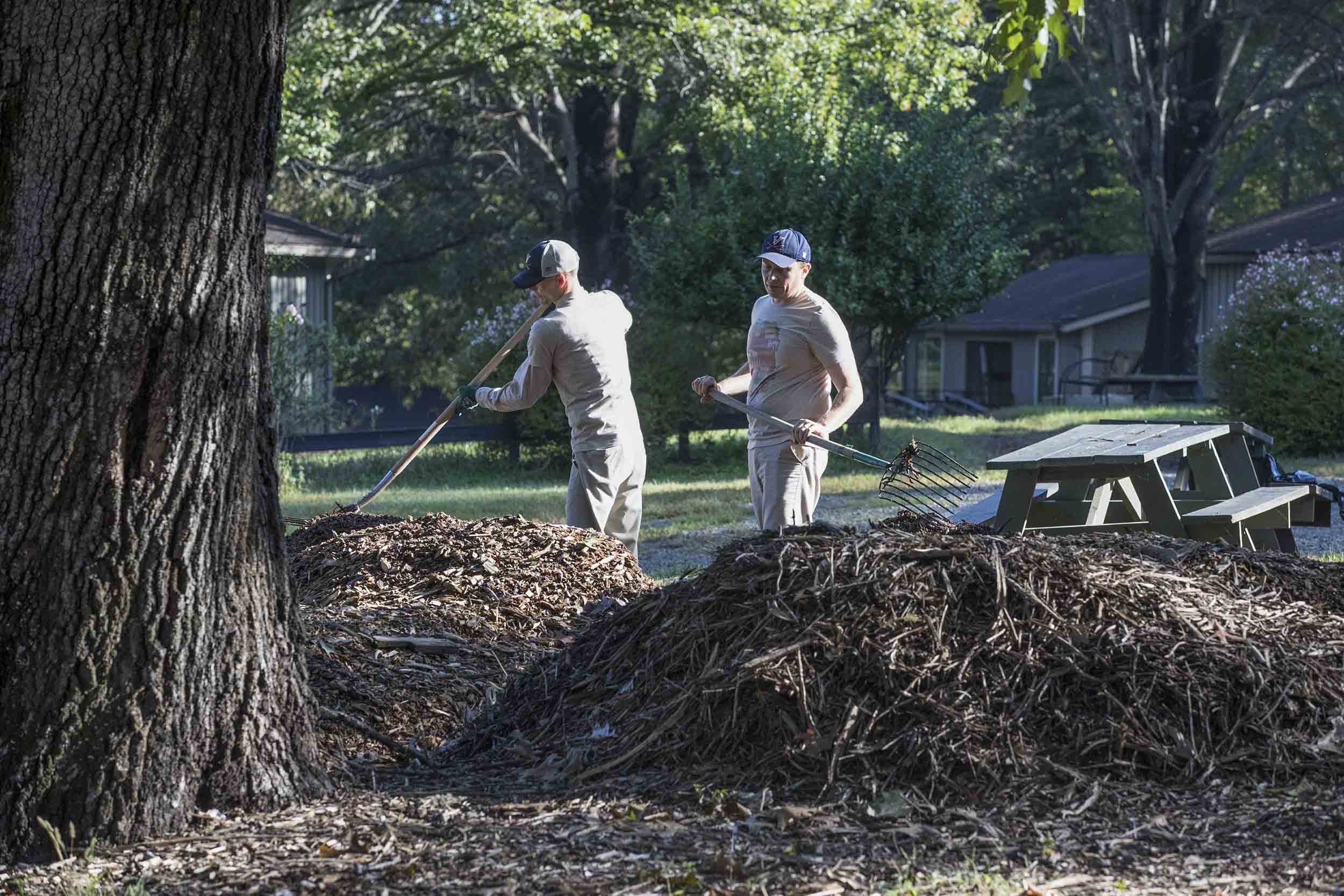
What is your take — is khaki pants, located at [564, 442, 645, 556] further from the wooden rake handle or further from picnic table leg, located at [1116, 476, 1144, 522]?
picnic table leg, located at [1116, 476, 1144, 522]

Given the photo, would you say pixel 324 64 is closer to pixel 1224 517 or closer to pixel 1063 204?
pixel 1224 517

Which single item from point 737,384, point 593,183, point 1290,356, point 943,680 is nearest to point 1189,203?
point 593,183

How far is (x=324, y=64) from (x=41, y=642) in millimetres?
17967

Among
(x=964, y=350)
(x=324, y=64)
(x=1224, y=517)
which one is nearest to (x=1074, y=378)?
(x=964, y=350)

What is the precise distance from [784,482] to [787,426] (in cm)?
33

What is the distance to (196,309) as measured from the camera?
4035 mm

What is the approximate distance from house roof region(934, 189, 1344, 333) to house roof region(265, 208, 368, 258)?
13.9m

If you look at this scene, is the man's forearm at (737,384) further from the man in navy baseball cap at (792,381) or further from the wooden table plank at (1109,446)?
the wooden table plank at (1109,446)

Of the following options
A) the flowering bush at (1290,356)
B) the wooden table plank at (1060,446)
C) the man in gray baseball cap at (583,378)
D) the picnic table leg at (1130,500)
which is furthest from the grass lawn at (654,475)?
the man in gray baseball cap at (583,378)

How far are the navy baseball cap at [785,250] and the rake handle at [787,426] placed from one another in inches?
26.0

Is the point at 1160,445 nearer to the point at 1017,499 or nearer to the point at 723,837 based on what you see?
the point at 1017,499

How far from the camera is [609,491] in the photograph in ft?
25.1

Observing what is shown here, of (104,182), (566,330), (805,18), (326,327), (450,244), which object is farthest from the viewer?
(450,244)

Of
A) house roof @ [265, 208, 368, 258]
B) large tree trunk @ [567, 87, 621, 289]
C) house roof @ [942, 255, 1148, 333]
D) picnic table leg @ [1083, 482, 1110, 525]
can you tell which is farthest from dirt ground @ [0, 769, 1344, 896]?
house roof @ [942, 255, 1148, 333]
